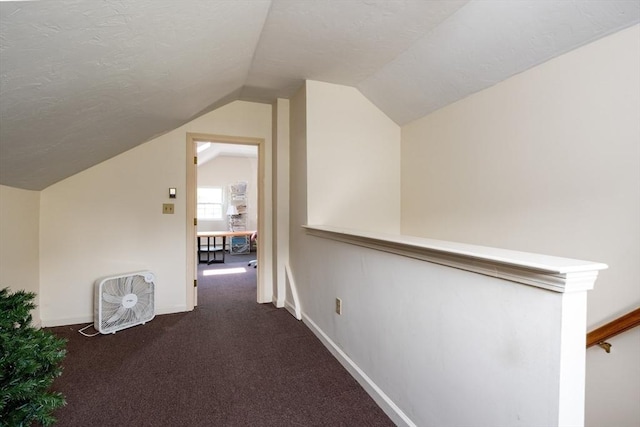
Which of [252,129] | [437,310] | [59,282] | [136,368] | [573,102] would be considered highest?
[252,129]

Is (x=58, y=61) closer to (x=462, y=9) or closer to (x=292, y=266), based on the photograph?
(x=462, y=9)

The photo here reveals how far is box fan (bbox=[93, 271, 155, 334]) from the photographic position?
2760 mm

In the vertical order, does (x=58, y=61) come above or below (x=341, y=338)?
above

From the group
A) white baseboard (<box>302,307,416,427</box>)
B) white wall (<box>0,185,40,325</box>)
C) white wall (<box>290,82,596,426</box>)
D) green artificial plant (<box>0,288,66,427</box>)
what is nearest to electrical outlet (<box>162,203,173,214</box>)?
white wall (<box>0,185,40,325</box>)

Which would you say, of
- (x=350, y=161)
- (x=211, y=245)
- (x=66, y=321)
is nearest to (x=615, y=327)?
(x=350, y=161)

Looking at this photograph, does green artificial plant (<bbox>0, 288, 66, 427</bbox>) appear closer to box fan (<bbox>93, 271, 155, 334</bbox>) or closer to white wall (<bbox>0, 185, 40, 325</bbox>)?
white wall (<bbox>0, 185, 40, 325</bbox>)

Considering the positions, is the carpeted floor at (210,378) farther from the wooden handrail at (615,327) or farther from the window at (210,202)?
the window at (210,202)

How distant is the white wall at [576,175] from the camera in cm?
149

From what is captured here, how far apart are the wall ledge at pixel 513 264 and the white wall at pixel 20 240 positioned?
2.81 m

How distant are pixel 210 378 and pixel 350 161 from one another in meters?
2.19

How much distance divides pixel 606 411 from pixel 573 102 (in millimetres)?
1681

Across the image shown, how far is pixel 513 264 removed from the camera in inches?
37.1

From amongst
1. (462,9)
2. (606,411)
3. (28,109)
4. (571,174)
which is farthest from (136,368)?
(462,9)

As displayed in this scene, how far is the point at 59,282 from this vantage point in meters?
2.89
